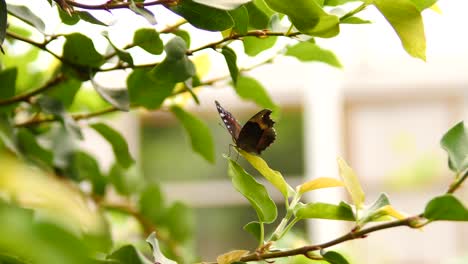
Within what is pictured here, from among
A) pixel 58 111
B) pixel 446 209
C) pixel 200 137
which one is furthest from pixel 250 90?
pixel 446 209

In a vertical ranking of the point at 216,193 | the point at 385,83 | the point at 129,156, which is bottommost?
the point at 216,193

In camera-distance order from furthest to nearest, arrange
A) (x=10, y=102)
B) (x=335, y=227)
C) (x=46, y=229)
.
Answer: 1. (x=335, y=227)
2. (x=10, y=102)
3. (x=46, y=229)

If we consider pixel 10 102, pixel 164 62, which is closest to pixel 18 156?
pixel 10 102

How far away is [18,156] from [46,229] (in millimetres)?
361

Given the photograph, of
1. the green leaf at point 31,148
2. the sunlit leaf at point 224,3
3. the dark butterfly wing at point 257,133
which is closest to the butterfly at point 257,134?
the dark butterfly wing at point 257,133

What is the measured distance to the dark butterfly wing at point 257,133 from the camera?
1.45 ft

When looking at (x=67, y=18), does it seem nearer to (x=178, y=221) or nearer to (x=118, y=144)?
(x=118, y=144)

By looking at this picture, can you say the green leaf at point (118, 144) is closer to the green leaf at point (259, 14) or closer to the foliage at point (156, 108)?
the foliage at point (156, 108)

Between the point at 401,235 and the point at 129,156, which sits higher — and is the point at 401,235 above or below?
below

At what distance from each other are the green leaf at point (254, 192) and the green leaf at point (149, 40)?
96 mm

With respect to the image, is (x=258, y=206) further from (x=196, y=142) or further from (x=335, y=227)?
(x=335, y=227)

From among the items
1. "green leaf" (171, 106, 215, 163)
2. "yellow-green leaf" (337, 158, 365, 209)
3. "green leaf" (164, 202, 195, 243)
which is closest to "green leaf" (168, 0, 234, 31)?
"yellow-green leaf" (337, 158, 365, 209)

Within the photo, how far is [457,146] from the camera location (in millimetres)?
391

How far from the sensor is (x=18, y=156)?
0.54m
